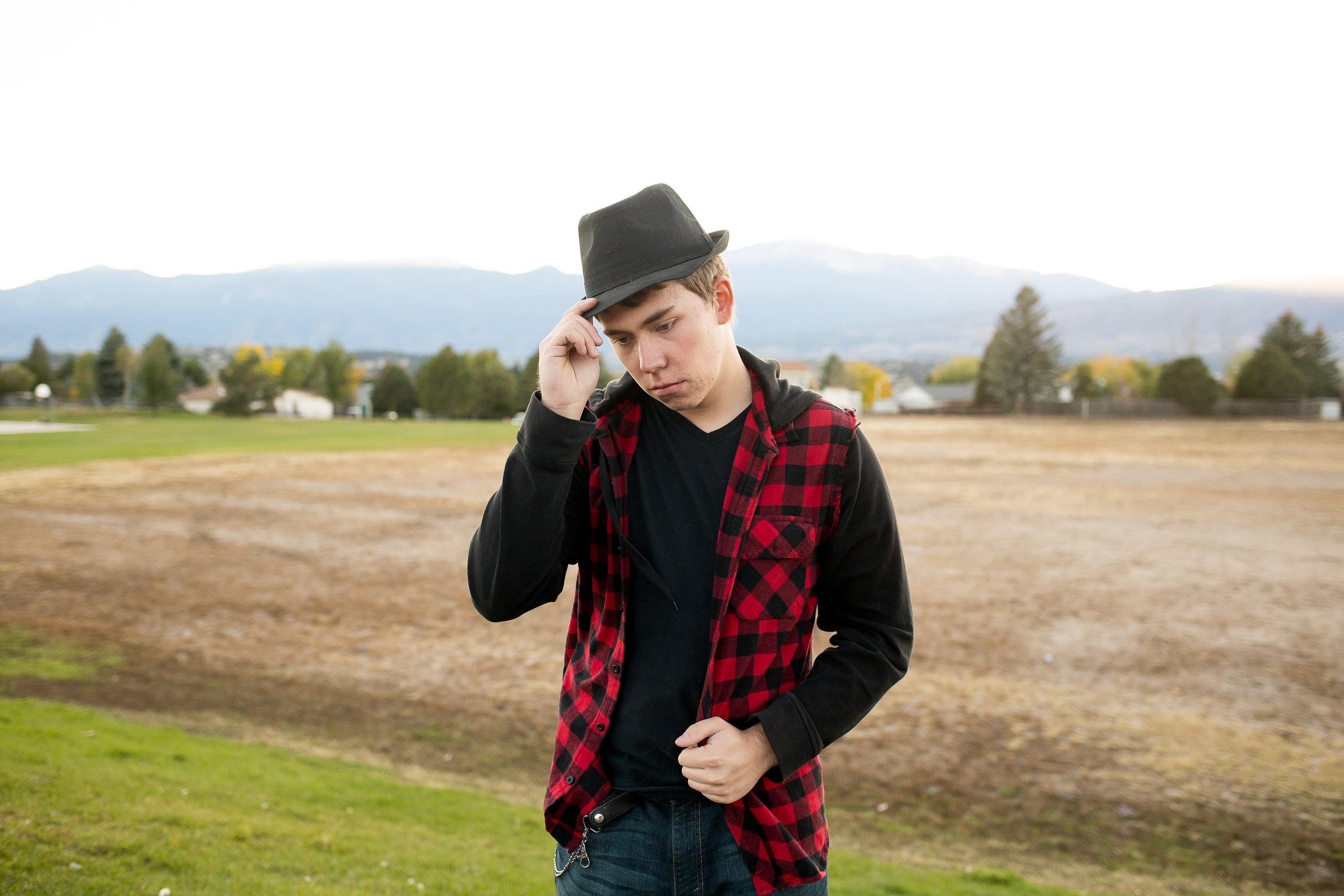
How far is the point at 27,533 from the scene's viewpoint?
1585 cm

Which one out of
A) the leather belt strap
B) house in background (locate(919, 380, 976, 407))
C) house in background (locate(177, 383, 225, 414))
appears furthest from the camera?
house in background (locate(919, 380, 976, 407))

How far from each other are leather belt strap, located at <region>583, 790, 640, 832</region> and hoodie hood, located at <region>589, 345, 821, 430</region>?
84 centimetres

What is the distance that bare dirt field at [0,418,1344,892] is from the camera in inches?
235

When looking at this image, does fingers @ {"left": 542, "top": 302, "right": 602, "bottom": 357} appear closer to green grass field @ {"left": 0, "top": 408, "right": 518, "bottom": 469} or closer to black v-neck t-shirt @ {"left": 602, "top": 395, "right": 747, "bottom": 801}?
black v-neck t-shirt @ {"left": 602, "top": 395, "right": 747, "bottom": 801}

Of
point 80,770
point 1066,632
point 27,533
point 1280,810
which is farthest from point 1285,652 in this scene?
point 27,533

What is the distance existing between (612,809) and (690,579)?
513 mm

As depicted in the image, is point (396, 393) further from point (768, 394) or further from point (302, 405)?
point (768, 394)

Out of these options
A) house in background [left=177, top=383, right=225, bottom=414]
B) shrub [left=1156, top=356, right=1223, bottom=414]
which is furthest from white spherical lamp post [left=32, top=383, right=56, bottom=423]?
shrub [left=1156, top=356, right=1223, bottom=414]

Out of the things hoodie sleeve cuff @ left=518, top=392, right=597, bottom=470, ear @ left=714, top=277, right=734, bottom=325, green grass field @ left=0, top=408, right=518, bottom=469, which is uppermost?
ear @ left=714, top=277, right=734, bottom=325

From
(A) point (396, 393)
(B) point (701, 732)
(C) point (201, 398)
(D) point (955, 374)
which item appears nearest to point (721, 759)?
(B) point (701, 732)

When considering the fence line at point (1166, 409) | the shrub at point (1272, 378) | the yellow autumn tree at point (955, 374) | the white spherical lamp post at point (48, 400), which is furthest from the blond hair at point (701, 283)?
the yellow autumn tree at point (955, 374)

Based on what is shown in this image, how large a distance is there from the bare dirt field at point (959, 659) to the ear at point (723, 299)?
4.81m

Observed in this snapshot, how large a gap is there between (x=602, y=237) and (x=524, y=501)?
593mm

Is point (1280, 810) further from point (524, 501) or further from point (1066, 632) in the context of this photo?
point (524, 501)
